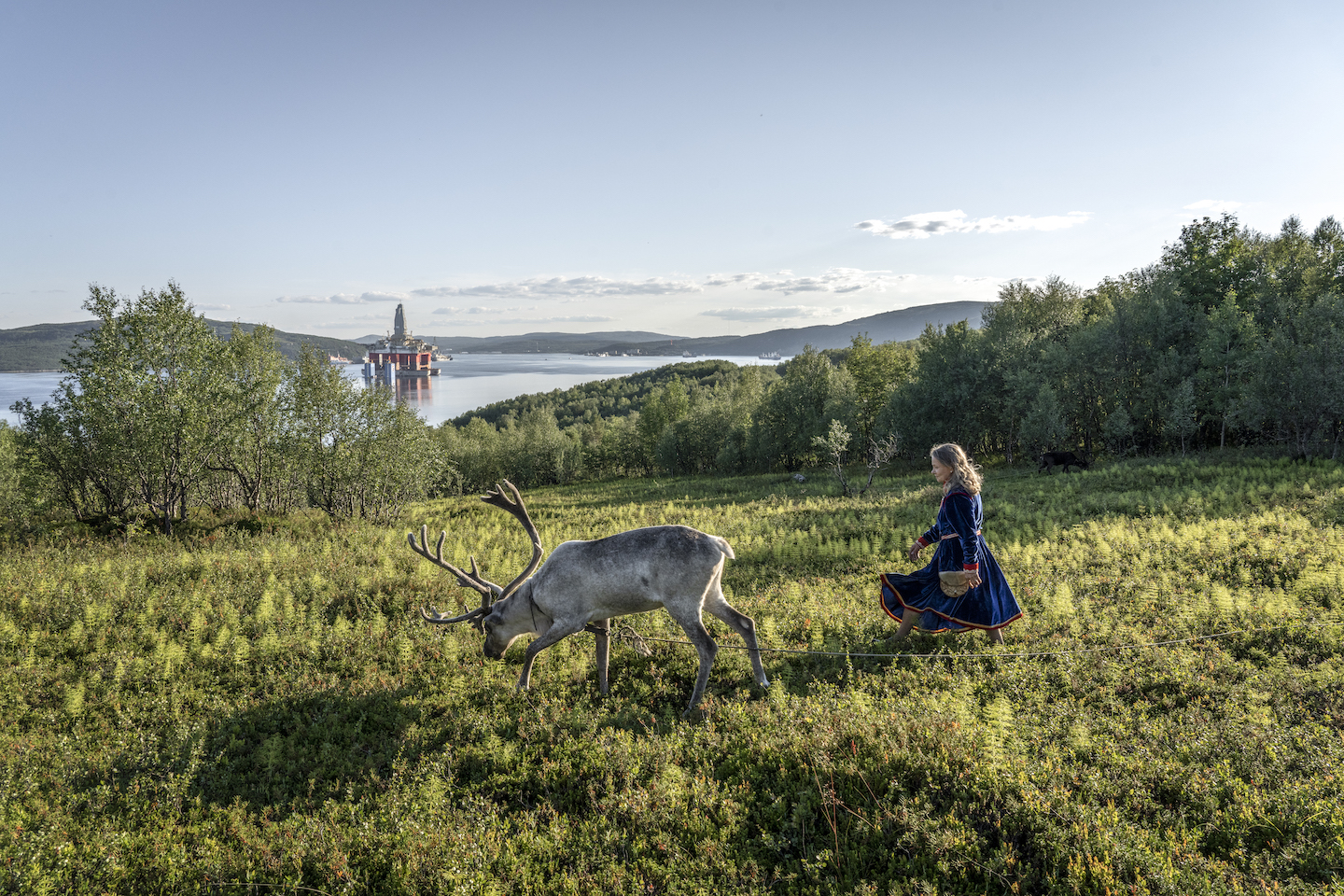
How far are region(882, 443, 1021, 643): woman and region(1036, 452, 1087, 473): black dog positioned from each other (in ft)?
104

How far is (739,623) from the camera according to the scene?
22.2 feet

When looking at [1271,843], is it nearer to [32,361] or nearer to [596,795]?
[596,795]

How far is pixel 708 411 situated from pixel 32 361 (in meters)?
196

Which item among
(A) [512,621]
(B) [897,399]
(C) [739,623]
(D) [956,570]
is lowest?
(A) [512,621]

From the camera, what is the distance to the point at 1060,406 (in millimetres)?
35969

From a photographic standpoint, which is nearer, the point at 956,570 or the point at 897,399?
the point at 956,570

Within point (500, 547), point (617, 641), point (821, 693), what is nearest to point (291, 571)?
point (500, 547)

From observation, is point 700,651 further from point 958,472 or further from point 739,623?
point 958,472

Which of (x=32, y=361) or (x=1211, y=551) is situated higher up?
(x=32, y=361)

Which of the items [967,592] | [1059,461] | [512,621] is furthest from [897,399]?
[512,621]

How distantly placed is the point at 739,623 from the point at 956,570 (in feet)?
9.30

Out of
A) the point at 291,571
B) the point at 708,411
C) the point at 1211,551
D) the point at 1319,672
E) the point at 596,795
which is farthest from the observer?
the point at 708,411

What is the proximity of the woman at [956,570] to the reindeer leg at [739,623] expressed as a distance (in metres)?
2.06

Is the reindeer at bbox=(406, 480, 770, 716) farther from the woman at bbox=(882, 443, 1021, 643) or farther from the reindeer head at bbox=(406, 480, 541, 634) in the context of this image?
the woman at bbox=(882, 443, 1021, 643)
